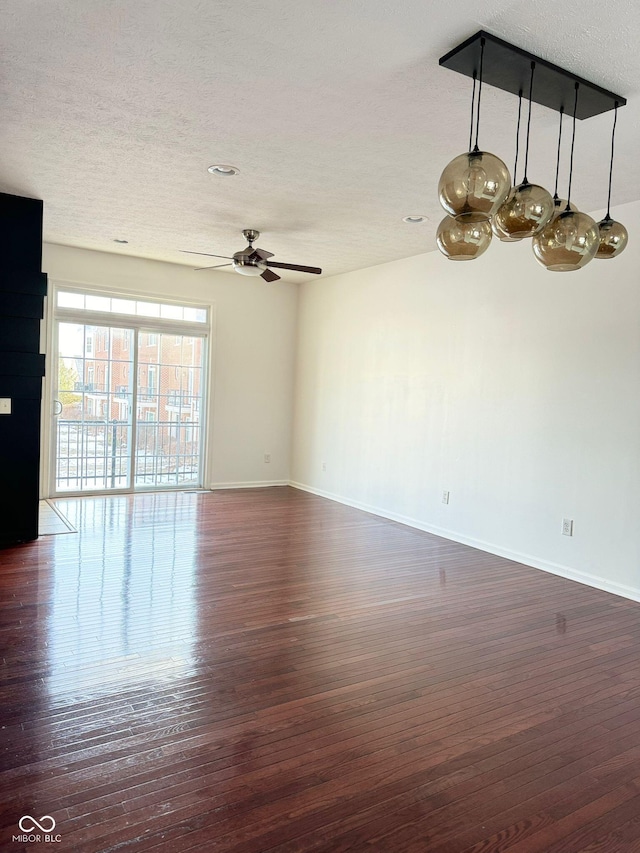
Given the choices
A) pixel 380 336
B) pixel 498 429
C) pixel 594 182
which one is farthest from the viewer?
pixel 380 336

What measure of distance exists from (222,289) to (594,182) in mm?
4860

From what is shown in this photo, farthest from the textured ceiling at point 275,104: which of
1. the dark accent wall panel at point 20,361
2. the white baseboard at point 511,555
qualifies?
the white baseboard at point 511,555

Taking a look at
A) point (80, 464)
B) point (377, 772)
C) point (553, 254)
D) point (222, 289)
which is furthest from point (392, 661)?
point (222, 289)

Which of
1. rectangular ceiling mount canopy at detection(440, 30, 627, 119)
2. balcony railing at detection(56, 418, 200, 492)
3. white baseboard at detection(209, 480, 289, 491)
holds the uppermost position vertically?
rectangular ceiling mount canopy at detection(440, 30, 627, 119)

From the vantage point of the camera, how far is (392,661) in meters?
3.10

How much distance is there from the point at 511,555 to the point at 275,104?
13.2 feet

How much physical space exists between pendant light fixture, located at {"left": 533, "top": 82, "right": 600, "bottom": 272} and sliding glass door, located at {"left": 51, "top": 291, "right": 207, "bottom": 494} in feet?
18.9

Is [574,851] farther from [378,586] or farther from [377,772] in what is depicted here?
[378,586]

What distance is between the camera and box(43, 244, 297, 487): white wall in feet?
24.3

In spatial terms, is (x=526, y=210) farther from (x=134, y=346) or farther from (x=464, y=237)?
(x=134, y=346)

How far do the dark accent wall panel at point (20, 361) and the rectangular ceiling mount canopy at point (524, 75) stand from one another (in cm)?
372

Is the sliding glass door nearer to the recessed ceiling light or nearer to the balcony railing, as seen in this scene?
the balcony railing

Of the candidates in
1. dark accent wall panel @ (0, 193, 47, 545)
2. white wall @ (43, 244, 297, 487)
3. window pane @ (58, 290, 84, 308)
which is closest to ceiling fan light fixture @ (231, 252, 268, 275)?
dark accent wall panel @ (0, 193, 47, 545)

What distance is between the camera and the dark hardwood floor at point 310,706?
75.7 inches
